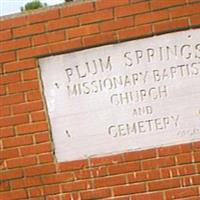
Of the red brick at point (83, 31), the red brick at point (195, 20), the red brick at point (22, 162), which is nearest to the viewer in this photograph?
the red brick at point (195, 20)

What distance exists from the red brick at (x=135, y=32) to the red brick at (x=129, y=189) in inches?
43.7

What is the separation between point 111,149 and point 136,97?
438 mm

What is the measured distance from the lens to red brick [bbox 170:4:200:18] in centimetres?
403

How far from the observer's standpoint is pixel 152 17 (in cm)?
407

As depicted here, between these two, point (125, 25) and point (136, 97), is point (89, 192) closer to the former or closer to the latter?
point (136, 97)

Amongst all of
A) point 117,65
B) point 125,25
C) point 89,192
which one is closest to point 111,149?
point 89,192

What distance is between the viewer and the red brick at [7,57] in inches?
167

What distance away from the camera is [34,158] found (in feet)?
13.9

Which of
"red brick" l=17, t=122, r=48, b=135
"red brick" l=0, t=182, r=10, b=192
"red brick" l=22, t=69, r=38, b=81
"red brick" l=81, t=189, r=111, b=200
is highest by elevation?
"red brick" l=22, t=69, r=38, b=81

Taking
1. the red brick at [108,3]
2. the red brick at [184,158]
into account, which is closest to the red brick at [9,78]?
the red brick at [108,3]

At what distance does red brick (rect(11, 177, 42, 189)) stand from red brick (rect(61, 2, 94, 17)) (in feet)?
4.22

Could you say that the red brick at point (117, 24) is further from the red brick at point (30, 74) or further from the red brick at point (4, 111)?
the red brick at point (4, 111)

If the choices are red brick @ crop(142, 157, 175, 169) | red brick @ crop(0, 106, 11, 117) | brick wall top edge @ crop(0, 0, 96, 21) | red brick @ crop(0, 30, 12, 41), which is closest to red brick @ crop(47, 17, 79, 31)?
brick wall top edge @ crop(0, 0, 96, 21)

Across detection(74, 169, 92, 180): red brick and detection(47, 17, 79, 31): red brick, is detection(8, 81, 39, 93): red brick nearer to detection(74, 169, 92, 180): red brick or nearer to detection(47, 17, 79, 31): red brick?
detection(47, 17, 79, 31): red brick
